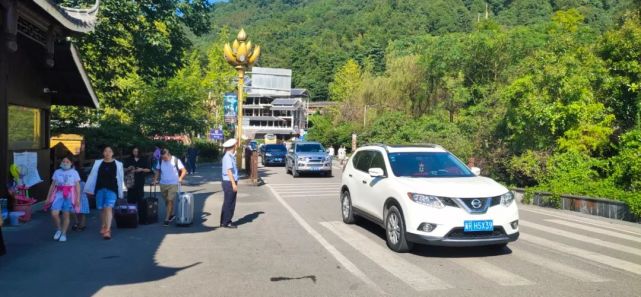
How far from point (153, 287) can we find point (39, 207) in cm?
849

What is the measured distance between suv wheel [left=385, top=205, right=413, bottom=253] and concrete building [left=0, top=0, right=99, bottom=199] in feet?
23.8

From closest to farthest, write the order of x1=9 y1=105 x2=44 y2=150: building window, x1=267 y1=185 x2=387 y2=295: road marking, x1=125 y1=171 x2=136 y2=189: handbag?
x1=267 y1=185 x2=387 y2=295: road marking < x1=125 y1=171 x2=136 y2=189: handbag < x1=9 y1=105 x2=44 y2=150: building window

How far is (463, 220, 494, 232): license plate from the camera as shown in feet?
25.1

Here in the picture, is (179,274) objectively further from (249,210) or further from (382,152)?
(249,210)

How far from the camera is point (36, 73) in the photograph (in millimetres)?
13703

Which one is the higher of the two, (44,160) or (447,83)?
(447,83)

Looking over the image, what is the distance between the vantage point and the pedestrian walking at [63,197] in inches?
376

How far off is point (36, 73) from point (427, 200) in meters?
10.9

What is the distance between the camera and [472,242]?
7676 mm

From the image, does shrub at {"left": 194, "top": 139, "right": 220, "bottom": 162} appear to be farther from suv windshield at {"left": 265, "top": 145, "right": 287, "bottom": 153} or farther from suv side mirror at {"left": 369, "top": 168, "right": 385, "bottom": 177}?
suv side mirror at {"left": 369, "top": 168, "right": 385, "bottom": 177}

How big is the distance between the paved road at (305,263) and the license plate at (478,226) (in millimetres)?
490

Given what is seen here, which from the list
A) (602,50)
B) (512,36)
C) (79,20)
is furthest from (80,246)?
(512,36)

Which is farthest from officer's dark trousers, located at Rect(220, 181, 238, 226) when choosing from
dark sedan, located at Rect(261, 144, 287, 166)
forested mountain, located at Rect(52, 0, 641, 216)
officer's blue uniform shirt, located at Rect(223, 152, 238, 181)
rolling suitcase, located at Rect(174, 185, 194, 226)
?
dark sedan, located at Rect(261, 144, 287, 166)

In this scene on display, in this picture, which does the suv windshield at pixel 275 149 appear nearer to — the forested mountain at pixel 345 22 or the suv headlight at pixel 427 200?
the suv headlight at pixel 427 200
